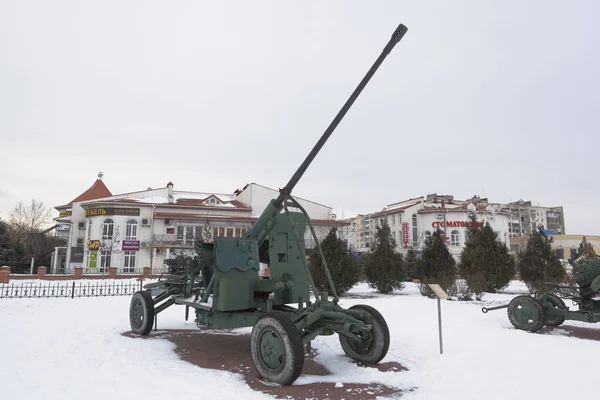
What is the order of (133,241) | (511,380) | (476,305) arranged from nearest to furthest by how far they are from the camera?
1. (511,380)
2. (476,305)
3. (133,241)

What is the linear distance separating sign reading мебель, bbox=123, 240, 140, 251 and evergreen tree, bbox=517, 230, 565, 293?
93.4ft

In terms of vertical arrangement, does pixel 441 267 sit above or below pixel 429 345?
above

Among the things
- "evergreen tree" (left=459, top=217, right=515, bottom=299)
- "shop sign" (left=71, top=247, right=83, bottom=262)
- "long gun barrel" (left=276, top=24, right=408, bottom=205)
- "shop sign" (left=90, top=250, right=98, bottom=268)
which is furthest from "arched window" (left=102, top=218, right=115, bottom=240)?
"long gun barrel" (left=276, top=24, right=408, bottom=205)

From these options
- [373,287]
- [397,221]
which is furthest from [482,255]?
[397,221]

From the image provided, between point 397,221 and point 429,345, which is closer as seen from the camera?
point 429,345

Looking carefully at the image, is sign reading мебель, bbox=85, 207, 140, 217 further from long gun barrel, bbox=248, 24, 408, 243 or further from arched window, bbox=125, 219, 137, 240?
long gun barrel, bbox=248, 24, 408, 243

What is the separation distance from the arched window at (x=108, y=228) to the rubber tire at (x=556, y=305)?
108ft

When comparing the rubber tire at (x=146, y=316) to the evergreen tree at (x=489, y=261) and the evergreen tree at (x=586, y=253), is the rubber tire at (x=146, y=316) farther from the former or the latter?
the evergreen tree at (x=586, y=253)

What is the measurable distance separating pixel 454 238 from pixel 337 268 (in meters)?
31.6

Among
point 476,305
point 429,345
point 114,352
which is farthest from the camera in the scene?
point 476,305

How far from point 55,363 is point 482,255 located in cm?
1614

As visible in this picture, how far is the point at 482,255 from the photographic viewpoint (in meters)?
17.4

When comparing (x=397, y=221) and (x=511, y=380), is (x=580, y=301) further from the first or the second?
(x=397, y=221)

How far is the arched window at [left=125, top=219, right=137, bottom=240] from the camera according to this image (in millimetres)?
34469
